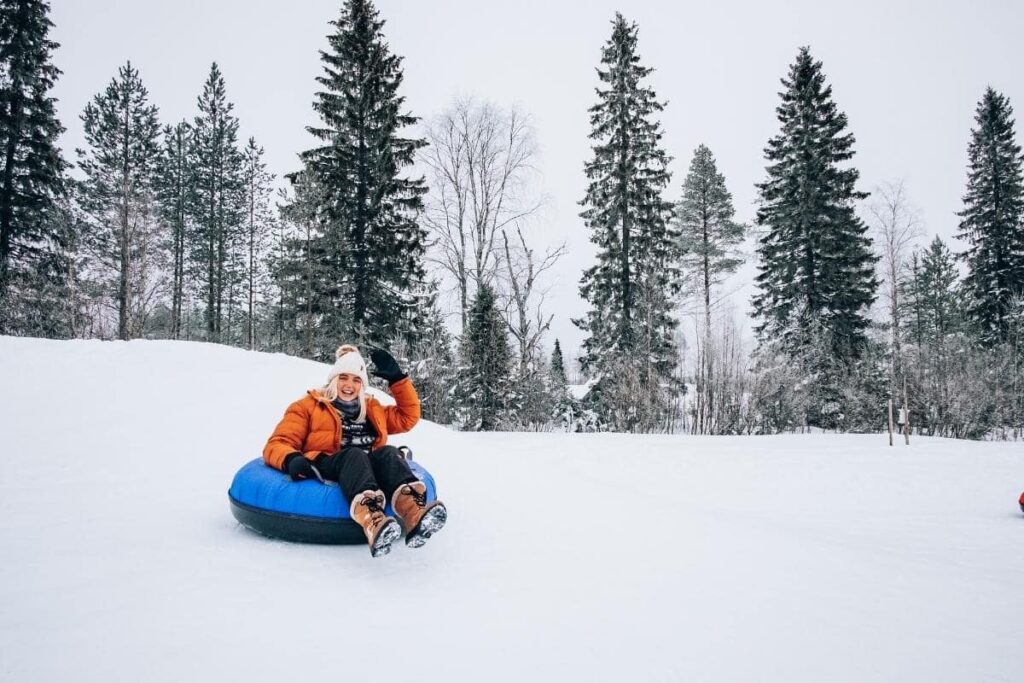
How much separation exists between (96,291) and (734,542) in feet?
62.0

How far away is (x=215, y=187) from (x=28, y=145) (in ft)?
39.4

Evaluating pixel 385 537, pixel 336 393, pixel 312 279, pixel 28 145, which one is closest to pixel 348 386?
pixel 336 393

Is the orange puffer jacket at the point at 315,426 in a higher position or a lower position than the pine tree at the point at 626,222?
lower

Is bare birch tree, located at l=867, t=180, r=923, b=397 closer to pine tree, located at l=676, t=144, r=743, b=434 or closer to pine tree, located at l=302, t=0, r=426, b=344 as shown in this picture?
pine tree, located at l=676, t=144, r=743, b=434

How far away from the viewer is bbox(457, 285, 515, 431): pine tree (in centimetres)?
1314

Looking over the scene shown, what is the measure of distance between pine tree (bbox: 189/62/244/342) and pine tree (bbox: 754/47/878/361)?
25.3 meters

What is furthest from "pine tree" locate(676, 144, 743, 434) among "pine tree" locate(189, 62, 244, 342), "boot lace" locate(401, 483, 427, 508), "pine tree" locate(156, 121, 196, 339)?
"pine tree" locate(156, 121, 196, 339)

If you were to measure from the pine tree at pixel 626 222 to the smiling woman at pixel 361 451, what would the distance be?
11.7 m

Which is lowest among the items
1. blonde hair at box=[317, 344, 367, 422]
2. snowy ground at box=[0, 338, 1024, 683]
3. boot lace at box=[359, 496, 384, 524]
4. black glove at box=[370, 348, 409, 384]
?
snowy ground at box=[0, 338, 1024, 683]

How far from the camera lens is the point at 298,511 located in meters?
2.81

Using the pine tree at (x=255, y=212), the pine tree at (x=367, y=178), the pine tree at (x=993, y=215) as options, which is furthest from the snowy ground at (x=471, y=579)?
the pine tree at (x=255, y=212)

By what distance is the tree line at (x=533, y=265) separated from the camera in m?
13.4

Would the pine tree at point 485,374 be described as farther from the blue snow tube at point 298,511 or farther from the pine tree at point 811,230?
the blue snow tube at point 298,511

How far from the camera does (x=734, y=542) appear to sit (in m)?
3.44
